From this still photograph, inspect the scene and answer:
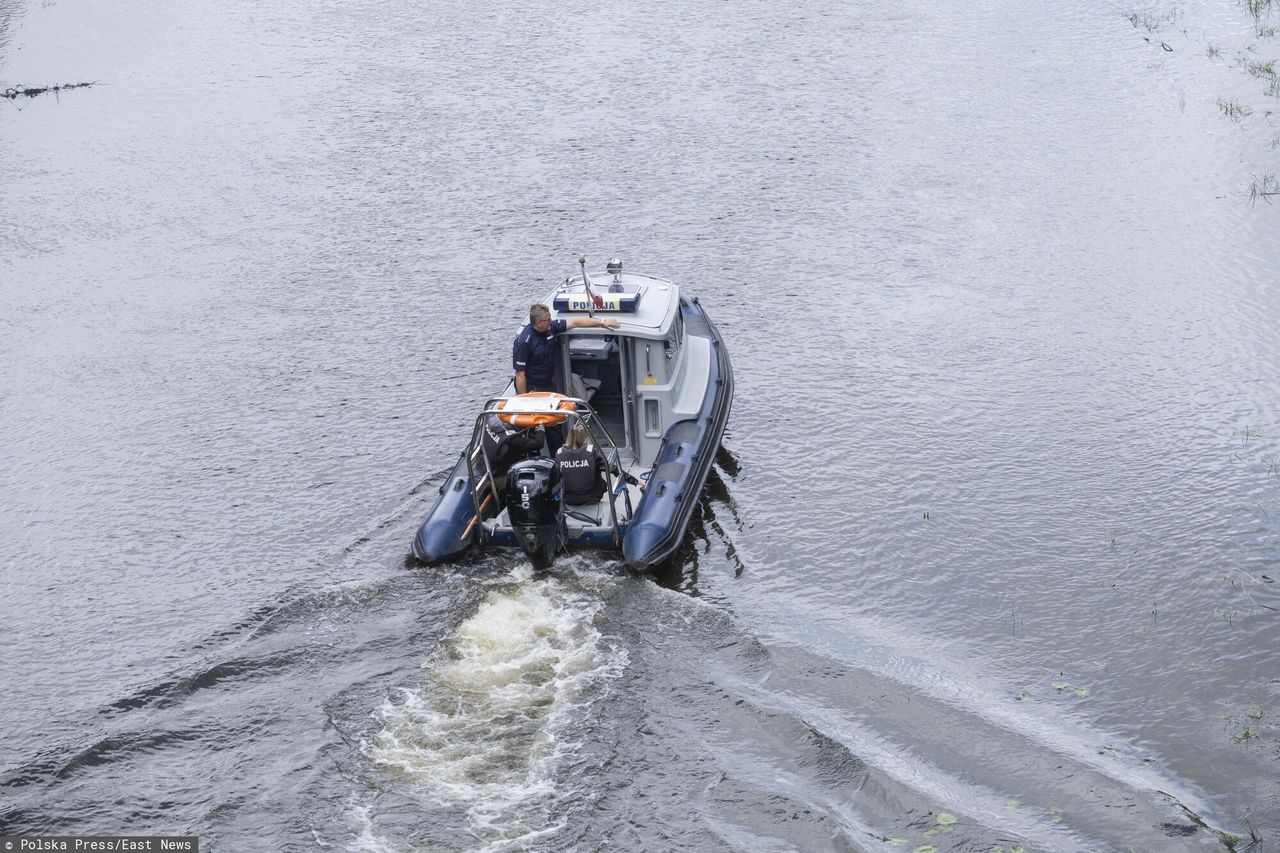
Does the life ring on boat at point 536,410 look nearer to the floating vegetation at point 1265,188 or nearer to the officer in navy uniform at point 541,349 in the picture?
the officer in navy uniform at point 541,349

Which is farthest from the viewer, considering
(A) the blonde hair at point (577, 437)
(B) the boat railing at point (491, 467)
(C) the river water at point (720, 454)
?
(A) the blonde hair at point (577, 437)

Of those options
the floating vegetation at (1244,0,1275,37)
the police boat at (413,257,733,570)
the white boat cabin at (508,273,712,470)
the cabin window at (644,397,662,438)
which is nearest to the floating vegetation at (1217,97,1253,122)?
the floating vegetation at (1244,0,1275,37)

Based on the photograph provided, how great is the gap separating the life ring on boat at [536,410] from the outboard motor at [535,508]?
65cm

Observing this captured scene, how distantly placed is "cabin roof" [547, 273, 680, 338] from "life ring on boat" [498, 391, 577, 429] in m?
1.19

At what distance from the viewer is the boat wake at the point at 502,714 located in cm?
1000

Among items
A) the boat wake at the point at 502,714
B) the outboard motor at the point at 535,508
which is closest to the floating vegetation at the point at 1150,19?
the outboard motor at the point at 535,508

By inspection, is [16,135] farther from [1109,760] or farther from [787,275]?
[1109,760]

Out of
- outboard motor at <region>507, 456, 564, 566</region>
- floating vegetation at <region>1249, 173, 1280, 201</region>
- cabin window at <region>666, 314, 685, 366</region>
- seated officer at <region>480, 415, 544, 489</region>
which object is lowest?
outboard motor at <region>507, 456, 564, 566</region>

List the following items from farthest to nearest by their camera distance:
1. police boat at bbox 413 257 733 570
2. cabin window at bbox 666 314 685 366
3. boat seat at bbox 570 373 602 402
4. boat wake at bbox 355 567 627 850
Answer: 1. boat seat at bbox 570 373 602 402
2. cabin window at bbox 666 314 685 366
3. police boat at bbox 413 257 733 570
4. boat wake at bbox 355 567 627 850

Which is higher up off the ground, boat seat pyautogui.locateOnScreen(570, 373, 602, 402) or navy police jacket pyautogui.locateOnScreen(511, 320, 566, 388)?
navy police jacket pyautogui.locateOnScreen(511, 320, 566, 388)

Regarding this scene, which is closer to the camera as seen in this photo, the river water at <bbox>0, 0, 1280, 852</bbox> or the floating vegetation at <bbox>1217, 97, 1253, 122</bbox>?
the river water at <bbox>0, 0, 1280, 852</bbox>

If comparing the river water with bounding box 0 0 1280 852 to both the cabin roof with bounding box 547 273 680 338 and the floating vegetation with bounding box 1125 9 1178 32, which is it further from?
the cabin roof with bounding box 547 273 680 338

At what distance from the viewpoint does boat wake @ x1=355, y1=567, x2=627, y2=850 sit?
10.0 meters

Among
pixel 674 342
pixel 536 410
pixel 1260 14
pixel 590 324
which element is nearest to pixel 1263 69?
pixel 1260 14
